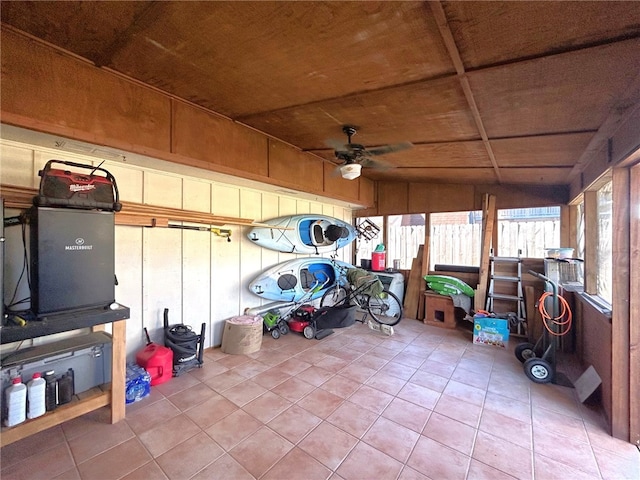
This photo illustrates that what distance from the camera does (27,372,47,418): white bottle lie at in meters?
1.78

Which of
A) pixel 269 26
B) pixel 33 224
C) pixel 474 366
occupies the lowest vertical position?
pixel 474 366

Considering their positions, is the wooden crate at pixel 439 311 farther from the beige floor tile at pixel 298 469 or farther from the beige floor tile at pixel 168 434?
the beige floor tile at pixel 168 434

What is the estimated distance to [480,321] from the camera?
3.81 metres

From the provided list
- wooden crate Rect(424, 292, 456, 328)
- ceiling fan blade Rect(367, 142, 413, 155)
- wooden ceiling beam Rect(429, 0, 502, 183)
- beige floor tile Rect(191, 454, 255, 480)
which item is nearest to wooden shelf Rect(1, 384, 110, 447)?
beige floor tile Rect(191, 454, 255, 480)

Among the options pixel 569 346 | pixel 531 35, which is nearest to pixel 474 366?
pixel 569 346

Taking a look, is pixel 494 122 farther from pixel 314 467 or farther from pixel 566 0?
pixel 314 467

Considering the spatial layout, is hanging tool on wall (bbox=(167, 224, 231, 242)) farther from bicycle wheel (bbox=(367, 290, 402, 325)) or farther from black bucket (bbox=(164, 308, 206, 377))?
bicycle wheel (bbox=(367, 290, 402, 325))

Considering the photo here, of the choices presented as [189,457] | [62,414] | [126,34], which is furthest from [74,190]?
[189,457]

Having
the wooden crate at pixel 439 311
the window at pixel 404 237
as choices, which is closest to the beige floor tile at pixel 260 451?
the wooden crate at pixel 439 311

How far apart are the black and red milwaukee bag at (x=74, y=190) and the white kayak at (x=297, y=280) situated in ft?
7.27

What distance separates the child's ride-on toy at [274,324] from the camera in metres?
3.92

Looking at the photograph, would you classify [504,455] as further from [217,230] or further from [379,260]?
[379,260]

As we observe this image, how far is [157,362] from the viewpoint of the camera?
268 centimetres

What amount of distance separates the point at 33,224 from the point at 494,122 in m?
3.32
